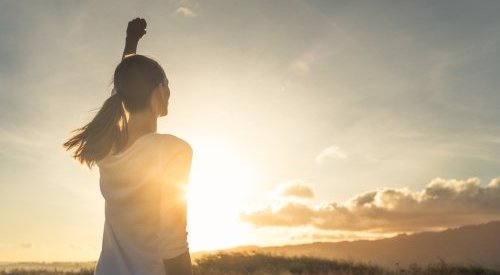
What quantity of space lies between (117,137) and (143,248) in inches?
23.2

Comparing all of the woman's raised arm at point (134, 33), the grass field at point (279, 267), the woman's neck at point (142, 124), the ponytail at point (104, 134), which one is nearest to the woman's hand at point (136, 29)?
the woman's raised arm at point (134, 33)

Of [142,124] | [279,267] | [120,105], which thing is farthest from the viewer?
[279,267]

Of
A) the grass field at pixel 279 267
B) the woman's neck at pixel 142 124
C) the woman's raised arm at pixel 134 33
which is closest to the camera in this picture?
the woman's neck at pixel 142 124

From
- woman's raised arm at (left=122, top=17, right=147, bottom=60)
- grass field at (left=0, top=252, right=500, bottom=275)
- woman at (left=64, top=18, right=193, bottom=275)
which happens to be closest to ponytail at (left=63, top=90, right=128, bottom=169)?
woman at (left=64, top=18, right=193, bottom=275)

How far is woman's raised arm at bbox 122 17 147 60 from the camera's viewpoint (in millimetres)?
3295

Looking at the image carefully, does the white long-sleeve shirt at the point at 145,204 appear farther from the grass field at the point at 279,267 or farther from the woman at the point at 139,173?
the grass field at the point at 279,267

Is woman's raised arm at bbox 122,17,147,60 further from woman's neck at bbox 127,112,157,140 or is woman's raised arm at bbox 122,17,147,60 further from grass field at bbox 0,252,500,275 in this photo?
grass field at bbox 0,252,500,275

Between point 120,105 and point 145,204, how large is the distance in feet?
1.92

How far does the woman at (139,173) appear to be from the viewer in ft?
7.02

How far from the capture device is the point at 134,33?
3334mm

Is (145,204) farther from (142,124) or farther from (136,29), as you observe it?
(136,29)

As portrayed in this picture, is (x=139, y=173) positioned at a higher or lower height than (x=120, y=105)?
lower

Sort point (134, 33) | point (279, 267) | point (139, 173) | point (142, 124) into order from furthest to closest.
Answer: point (279, 267), point (134, 33), point (142, 124), point (139, 173)

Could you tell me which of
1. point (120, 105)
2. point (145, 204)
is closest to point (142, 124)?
point (120, 105)
